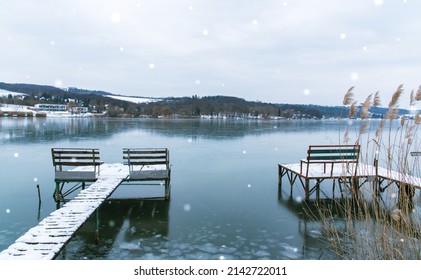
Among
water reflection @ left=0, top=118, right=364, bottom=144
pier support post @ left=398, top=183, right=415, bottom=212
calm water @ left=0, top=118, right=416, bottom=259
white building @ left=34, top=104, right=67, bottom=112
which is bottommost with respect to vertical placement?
calm water @ left=0, top=118, right=416, bottom=259

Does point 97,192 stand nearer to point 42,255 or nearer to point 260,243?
point 42,255

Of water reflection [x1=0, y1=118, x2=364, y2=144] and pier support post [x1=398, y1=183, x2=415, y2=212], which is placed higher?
pier support post [x1=398, y1=183, x2=415, y2=212]

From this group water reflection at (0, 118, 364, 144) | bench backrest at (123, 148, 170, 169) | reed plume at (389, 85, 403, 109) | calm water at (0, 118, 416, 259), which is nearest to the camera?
reed plume at (389, 85, 403, 109)

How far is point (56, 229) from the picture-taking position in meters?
6.57

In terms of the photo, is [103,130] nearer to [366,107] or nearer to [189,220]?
[189,220]

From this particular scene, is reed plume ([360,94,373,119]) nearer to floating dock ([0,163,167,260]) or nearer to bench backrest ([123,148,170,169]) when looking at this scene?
floating dock ([0,163,167,260])

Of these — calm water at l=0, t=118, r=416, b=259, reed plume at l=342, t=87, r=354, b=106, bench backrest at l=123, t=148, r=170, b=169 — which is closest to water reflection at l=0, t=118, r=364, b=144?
calm water at l=0, t=118, r=416, b=259

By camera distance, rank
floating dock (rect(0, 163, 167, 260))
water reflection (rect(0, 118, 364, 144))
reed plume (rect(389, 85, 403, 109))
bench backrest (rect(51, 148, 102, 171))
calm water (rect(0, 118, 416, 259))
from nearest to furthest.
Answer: reed plume (rect(389, 85, 403, 109)), floating dock (rect(0, 163, 167, 260)), calm water (rect(0, 118, 416, 259)), bench backrest (rect(51, 148, 102, 171)), water reflection (rect(0, 118, 364, 144))

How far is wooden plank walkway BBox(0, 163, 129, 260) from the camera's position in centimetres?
547

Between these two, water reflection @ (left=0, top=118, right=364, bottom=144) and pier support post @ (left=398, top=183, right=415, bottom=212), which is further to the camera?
water reflection @ (left=0, top=118, right=364, bottom=144)

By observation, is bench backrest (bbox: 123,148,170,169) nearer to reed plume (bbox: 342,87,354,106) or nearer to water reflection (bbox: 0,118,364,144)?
reed plume (bbox: 342,87,354,106)

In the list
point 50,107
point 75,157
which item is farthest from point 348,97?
point 50,107
